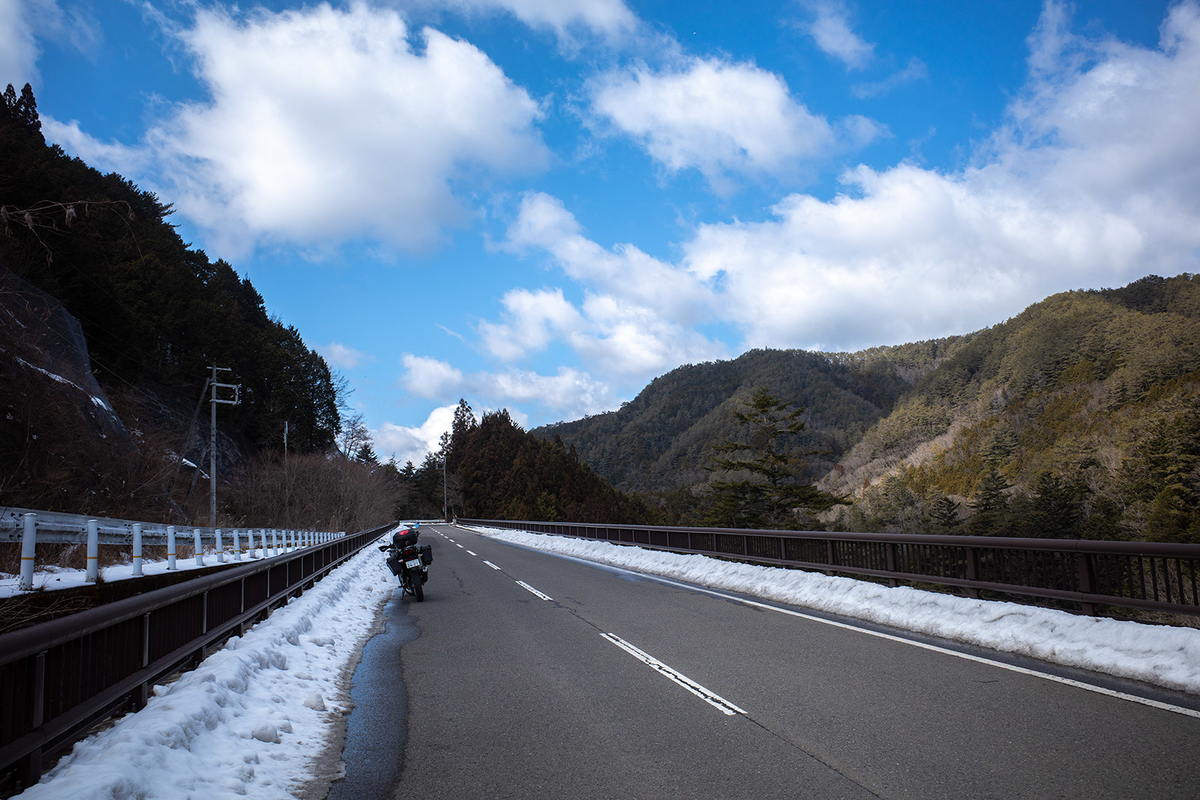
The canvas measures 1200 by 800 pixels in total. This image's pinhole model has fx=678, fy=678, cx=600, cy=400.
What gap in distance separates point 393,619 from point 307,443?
68021mm

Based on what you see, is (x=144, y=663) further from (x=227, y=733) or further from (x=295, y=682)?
(x=295, y=682)

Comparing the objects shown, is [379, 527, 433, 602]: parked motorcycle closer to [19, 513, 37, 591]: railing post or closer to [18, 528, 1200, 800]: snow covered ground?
[18, 528, 1200, 800]: snow covered ground

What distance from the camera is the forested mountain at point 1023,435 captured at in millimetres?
39875

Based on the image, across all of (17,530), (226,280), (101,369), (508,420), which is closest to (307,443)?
(226,280)

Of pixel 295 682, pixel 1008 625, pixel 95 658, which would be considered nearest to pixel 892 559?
pixel 1008 625

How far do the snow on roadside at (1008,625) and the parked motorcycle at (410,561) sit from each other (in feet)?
19.9

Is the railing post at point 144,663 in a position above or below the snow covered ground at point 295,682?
above

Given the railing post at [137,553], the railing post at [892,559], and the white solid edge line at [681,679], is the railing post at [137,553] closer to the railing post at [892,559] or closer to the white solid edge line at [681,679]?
the white solid edge line at [681,679]

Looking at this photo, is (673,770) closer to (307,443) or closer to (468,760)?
(468,760)

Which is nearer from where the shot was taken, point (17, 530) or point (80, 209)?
point (80, 209)

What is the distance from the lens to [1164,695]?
214 inches

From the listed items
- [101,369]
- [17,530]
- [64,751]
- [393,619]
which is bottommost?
[393,619]

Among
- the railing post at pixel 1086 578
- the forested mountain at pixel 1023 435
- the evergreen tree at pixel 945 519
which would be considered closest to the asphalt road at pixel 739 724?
the railing post at pixel 1086 578

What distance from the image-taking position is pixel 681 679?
21.5ft
